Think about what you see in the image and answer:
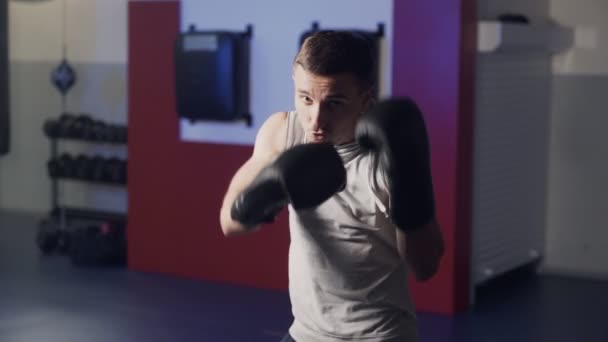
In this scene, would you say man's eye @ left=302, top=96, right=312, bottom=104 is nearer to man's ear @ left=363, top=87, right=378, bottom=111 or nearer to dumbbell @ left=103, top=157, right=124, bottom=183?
man's ear @ left=363, top=87, right=378, bottom=111

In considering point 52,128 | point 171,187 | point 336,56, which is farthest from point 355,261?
point 52,128

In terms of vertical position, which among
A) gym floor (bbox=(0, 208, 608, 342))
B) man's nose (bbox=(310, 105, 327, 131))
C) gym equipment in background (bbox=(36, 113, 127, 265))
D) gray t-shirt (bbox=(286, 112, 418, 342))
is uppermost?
man's nose (bbox=(310, 105, 327, 131))

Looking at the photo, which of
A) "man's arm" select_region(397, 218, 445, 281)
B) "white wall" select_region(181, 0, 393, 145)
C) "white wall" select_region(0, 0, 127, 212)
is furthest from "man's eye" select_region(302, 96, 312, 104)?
"white wall" select_region(0, 0, 127, 212)

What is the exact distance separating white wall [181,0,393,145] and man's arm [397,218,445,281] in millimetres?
2955

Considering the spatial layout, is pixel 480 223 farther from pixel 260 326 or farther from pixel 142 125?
pixel 142 125

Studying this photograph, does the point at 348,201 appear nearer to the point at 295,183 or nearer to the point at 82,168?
the point at 295,183

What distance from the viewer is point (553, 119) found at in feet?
18.5

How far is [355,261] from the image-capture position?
1798mm

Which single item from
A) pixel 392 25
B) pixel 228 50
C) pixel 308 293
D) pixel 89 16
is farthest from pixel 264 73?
pixel 308 293

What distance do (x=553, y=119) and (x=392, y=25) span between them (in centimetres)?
150

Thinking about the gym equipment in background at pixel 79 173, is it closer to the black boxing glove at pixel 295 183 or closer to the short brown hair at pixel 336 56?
the black boxing glove at pixel 295 183

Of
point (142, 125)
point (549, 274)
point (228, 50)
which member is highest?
point (228, 50)

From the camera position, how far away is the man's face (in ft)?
5.69

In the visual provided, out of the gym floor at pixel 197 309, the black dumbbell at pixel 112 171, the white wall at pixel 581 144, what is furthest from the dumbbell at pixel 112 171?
the white wall at pixel 581 144
